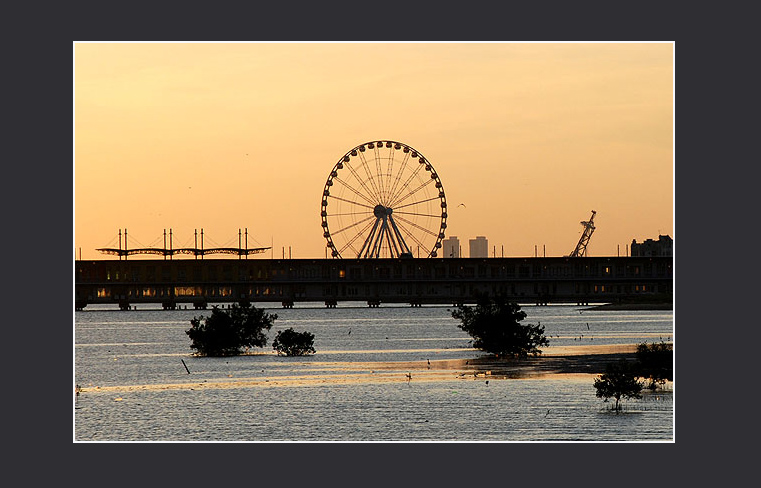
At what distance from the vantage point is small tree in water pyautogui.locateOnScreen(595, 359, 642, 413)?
47.8 m

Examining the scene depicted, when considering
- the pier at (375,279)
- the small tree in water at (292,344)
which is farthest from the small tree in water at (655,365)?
the pier at (375,279)

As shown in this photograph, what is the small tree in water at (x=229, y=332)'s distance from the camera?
81.6 meters

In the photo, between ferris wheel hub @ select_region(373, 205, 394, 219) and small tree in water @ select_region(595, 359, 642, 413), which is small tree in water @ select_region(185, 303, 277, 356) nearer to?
small tree in water @ select_region(595, 359, 642, 413)

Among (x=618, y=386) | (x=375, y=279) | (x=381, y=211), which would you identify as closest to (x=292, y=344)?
(x=618, y=386)

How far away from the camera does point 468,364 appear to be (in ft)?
232

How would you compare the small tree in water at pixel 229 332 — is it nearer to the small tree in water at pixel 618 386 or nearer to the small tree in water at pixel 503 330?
the small tree in water at pixel 503 330

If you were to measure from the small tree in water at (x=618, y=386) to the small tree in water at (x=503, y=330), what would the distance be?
24.6 m

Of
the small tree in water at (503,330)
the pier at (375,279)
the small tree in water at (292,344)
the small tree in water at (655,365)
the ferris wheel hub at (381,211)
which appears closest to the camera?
the small tree in water at (655,365)

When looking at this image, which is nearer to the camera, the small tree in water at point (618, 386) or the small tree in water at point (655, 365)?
the small tree in water at point (618, 386)

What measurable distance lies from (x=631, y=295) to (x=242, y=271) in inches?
2382

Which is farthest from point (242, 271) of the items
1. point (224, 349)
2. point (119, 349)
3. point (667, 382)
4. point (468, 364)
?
point (667, 382)

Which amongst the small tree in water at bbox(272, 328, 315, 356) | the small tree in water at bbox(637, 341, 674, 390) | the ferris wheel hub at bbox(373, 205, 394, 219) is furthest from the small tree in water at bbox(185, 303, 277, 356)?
the ferris wheel hub at bbox(373, 205, 394, 219)

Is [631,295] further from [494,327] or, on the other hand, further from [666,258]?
[494,327]

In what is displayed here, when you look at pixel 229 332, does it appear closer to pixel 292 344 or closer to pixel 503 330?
pixel 292 344
